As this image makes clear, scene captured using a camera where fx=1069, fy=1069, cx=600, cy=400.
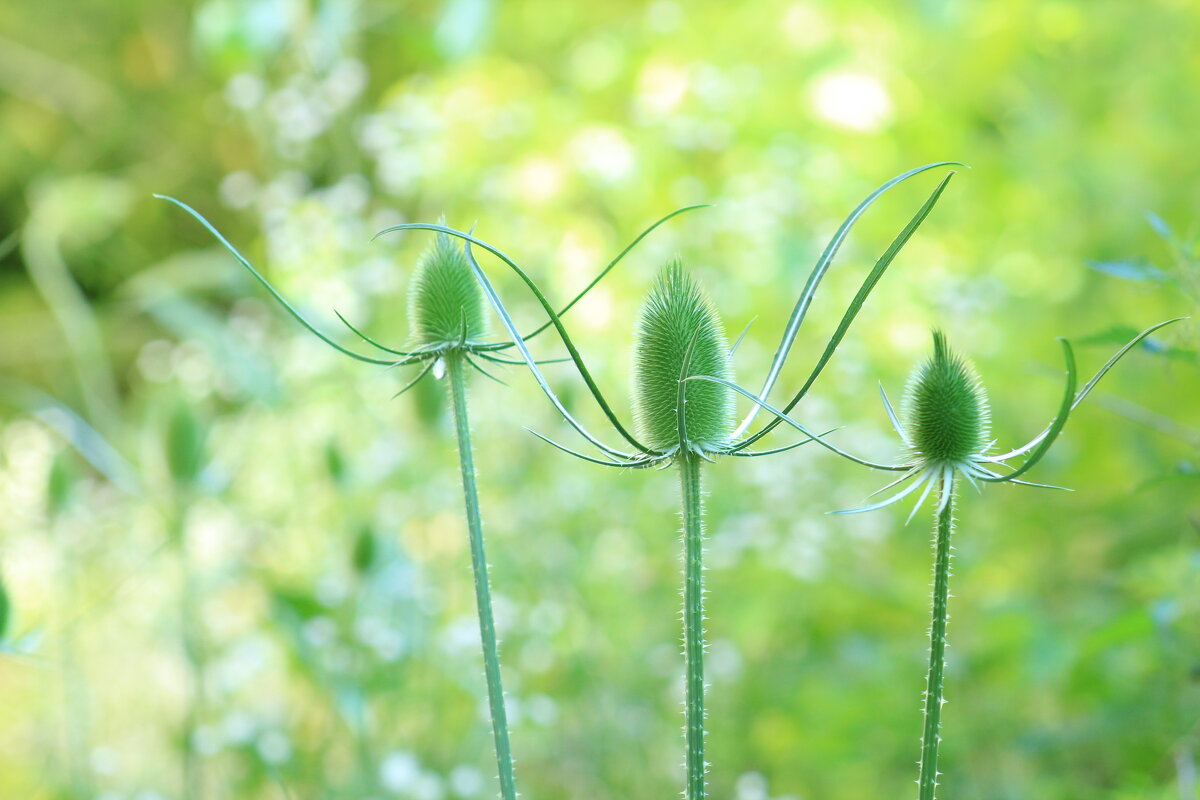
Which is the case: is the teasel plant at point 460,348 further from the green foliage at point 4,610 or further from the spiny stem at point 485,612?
the green foliage at point 4,610

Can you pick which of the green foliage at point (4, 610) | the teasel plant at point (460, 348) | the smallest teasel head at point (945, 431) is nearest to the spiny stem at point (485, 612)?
the teasel plant at point (460, 348)

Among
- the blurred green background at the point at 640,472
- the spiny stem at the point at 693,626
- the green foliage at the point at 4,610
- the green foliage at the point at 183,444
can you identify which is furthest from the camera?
the blurred green background at the point at 640,472

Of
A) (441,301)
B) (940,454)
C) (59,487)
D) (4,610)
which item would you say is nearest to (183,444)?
(59,487)

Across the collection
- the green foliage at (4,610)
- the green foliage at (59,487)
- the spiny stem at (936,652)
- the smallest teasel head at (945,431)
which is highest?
the green foliage at (59,487)

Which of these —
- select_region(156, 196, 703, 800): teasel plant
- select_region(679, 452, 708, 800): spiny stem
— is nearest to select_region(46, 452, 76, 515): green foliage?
select_region(156, 196, 703, 800): teasel plant

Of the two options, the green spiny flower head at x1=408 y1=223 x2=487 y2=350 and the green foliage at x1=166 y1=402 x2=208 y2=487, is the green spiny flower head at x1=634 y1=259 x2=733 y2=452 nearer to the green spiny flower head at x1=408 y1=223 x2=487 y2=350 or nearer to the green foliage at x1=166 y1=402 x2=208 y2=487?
the green spiny flower head at x1=408 y1=223 x2=487 y2=350
